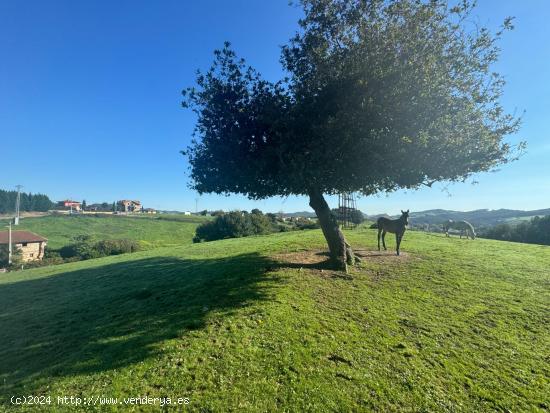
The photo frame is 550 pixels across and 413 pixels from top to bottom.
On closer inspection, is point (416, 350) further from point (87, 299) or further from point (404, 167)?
point (87, 299)

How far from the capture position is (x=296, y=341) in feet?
28.4

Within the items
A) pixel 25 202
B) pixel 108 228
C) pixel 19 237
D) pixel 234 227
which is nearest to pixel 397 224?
pixel 234 227

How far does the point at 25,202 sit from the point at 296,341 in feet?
748

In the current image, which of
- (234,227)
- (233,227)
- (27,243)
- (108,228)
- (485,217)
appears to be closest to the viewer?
(234,227)

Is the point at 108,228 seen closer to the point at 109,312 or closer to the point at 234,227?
the point at 234,227

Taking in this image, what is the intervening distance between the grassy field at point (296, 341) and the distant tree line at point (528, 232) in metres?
45.9

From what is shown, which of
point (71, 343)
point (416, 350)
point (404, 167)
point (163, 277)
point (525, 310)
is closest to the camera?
point (416, 350)

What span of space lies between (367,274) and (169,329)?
9968 millimetres

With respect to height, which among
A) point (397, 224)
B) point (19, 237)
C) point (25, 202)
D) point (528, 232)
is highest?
point (25, 202)

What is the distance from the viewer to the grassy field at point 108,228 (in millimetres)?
90656

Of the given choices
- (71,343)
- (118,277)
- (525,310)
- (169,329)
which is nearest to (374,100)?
(525,310)

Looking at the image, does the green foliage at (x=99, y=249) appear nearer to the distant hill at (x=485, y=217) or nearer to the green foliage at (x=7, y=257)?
the green foliage at (x=7, y=257)

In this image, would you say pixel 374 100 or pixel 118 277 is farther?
pixel 118 277

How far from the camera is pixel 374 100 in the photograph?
1210 cm
